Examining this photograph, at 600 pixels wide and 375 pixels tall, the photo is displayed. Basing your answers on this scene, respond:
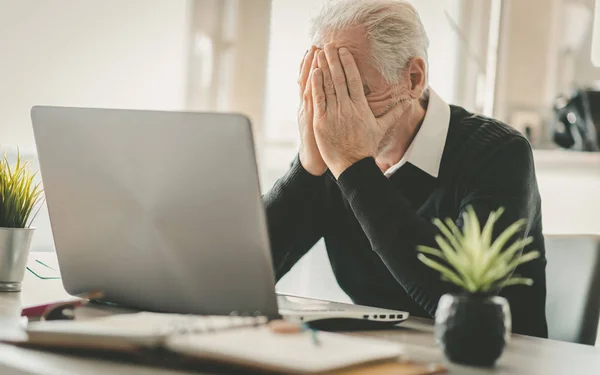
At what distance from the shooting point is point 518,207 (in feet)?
4.67

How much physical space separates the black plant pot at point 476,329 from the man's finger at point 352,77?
0.74m

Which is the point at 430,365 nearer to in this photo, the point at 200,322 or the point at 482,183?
the point at 200,322

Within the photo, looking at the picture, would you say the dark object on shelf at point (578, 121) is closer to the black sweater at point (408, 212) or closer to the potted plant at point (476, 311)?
the black sweater at point (408, 212)

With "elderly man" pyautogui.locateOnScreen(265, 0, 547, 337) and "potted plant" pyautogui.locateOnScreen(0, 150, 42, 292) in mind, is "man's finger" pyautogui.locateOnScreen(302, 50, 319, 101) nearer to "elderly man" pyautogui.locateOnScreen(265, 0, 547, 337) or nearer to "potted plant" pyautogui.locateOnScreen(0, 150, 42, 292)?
"elderly man" pyautogui.locateOnScreen(265, 0, 547, 337)

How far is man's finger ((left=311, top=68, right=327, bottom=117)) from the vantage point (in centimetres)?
155

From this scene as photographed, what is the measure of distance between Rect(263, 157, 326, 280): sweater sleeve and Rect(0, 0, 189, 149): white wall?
→ 75 cm

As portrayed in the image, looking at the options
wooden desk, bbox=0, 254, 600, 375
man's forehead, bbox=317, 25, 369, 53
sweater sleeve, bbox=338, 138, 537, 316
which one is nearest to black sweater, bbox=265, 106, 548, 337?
sweater sleeve, bbox=338, 138, 537, 316

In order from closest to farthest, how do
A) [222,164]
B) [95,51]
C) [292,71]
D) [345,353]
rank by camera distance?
1. [345,353]
2. [222,164]
3. [95,51]
4. [292,71]

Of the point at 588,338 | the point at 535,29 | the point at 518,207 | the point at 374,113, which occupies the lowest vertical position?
the point at 588,338

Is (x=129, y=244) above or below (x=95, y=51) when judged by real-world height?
below

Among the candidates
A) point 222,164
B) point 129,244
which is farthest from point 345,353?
point 129,244

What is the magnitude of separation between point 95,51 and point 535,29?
57.7 inches

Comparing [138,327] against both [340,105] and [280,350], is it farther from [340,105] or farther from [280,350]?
[340,105]

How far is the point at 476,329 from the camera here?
0.86 m
